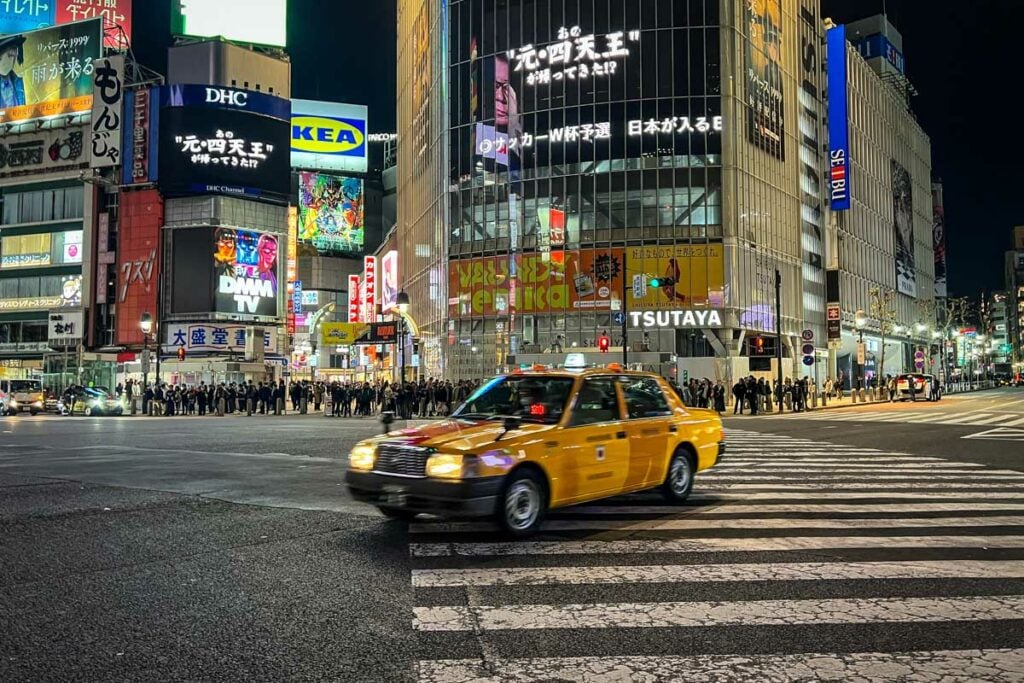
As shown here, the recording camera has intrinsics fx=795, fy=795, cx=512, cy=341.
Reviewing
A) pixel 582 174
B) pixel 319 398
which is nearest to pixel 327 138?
pixel 582 174

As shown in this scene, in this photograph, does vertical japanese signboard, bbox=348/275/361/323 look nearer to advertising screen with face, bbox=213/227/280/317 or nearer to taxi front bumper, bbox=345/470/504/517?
advertising screen with face, bbox=213/227/280/317

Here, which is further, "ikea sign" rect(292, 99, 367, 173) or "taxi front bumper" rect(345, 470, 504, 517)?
"ikea sign" rect(292, 99, 367, 173)

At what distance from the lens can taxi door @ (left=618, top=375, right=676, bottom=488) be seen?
882cm

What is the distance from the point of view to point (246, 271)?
69188 millimetres

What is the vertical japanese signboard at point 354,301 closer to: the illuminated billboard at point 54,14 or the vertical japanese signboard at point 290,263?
the vertical japanese signboard at point 290,263

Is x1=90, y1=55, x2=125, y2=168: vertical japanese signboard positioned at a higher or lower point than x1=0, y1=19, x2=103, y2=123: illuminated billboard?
lower

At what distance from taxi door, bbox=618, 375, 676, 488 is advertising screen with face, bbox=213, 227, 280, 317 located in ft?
209

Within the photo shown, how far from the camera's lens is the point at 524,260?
50.4 m

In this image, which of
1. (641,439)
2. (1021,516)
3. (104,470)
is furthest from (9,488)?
(1021,516)

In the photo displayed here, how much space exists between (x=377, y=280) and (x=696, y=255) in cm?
4329

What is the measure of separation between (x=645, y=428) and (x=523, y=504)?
2.06 metres

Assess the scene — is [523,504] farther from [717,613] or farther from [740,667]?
[740,667]

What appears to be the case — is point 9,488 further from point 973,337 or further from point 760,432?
point 973,337

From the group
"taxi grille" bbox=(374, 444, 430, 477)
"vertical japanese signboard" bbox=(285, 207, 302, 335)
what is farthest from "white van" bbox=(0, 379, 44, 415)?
"taxi grille" bbox=(374, 444, 430, 477)
